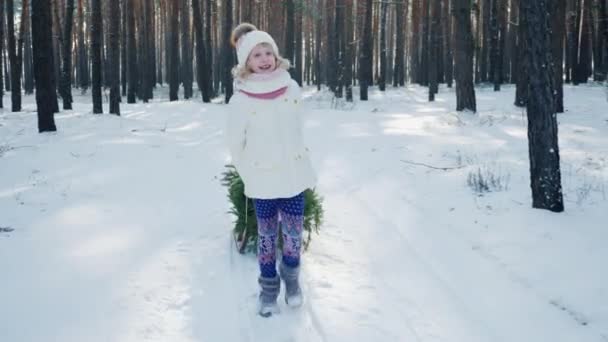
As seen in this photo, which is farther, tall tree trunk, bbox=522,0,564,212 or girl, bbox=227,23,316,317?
tall tree trunk, bbox=522,0,564,212

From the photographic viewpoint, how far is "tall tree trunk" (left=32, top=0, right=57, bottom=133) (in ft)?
36.6

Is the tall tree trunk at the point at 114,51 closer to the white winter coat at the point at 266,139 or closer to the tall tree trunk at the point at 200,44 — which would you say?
the tall tree trunk at the point at 200,44

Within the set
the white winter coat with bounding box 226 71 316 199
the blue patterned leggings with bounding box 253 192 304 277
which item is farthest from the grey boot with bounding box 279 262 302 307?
the white winter coat with bounding box 226 71 316 199

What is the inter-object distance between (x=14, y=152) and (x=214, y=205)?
5306mm

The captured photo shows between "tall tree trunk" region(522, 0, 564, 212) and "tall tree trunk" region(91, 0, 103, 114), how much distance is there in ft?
43.8

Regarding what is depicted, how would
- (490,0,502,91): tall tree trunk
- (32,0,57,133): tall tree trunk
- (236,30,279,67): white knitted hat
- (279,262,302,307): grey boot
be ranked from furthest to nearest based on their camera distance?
1. (490,0,502,91): tall tree trunk
2. (32,0,57,133): tall tree trunk
3. (279,262,302,307): grey boot
4. (236,30,279,67): white knitted hat

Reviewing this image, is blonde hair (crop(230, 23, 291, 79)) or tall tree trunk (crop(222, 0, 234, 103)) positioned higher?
tall tree trunk (crop(222, 0, 234, 103))

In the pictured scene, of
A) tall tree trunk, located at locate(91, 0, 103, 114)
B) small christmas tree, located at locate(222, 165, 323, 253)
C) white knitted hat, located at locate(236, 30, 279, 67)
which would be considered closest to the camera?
white knitted hat, located at locate(236, 30, 279, 67)

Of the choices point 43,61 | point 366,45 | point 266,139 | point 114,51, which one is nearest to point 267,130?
point 266,139

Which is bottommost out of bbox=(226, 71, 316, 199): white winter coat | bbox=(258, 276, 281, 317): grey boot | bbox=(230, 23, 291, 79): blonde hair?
bbox=(258, 276, 281, 317): grey boot

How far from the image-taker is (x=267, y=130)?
135 inches

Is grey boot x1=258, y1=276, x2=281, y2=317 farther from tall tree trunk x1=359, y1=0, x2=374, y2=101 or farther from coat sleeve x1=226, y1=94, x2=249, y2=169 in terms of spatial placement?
tall tree trunk x1=359, y1=0, x2=374, y2=101

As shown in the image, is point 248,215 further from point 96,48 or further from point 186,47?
point 186,47

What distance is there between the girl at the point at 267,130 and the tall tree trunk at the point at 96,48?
44.1 feet
